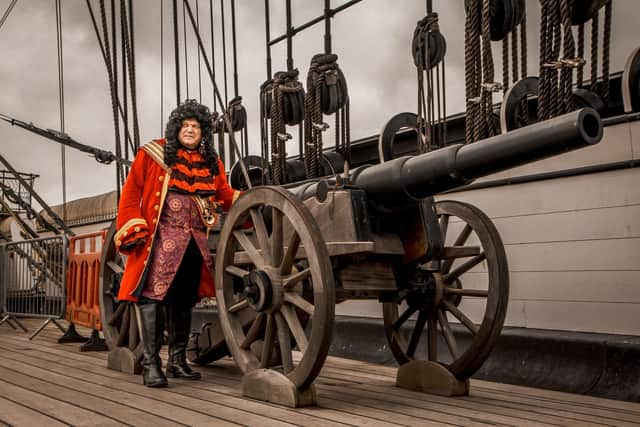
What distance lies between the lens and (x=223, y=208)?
3584mm

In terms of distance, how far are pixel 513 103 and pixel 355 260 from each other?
0.92 meters

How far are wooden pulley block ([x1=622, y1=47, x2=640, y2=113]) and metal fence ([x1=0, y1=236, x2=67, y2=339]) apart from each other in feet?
13.6

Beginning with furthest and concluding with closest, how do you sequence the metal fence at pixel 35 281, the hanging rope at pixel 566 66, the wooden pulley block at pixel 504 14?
the metal fence at pixel 35 281
the wooden pulley block at pixel 504 14
the hanging rope at pixel 566 66

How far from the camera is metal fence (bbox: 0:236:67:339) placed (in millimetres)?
5652

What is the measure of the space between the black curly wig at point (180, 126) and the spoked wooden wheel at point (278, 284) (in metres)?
0.45

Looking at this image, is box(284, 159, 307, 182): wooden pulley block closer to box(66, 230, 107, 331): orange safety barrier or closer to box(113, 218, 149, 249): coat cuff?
box(66, 230, 107, 331): orange safety barrier

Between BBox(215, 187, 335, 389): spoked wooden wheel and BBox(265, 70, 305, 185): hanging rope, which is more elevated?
BBox(265, 70, 305, 185): hanging rope

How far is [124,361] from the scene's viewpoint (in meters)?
3.57

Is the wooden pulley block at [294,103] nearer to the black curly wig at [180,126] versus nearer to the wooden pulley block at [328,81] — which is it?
the wooden pulley block at [328,81]

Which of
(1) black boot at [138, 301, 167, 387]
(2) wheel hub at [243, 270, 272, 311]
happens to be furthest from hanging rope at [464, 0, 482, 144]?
(1) black boot at [138, 301, 167, 387]

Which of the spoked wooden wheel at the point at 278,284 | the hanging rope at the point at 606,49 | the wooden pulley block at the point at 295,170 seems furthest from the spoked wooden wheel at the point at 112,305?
the hanging rope at the point at 606,49

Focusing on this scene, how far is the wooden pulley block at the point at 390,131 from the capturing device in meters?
3.57

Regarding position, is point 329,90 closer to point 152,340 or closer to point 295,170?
point 295,170

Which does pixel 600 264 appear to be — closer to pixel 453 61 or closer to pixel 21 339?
pixel 453 61
